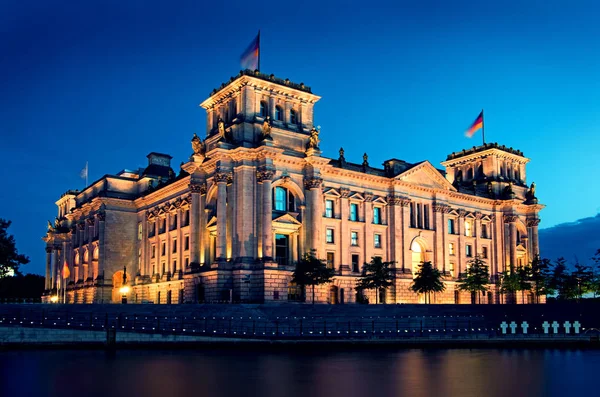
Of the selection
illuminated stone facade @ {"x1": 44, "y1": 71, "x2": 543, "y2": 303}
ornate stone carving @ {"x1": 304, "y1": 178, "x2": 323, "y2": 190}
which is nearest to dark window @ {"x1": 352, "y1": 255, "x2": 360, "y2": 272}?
illuminated stone facade @ {"x1": 44, "y1": 71, "x2": 543, "y2": 303}

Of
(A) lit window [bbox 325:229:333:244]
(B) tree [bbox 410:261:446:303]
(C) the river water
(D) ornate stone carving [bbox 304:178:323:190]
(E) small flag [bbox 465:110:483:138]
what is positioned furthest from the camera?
(E) small flag [bbox 465:110:483:138]

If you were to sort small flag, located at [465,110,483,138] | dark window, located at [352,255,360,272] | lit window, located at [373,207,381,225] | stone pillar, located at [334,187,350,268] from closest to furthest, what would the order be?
stone pillar, located at [334,187,350,268] → dark window, located at [352,255,360,272] → lit window, located at [373,207,381,225] → small flag, located at [465,110,483,138]

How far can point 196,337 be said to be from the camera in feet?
140

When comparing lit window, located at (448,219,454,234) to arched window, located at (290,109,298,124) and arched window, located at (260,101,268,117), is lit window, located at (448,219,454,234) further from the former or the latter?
arched window, located at (260,101,268,117)

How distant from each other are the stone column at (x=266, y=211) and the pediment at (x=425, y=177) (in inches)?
864

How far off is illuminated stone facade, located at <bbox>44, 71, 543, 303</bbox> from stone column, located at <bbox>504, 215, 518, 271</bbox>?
166mm

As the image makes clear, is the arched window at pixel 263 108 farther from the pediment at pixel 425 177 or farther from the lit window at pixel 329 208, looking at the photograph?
the pediment at pixel 425 177

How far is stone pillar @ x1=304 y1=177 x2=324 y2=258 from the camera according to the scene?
240 feet

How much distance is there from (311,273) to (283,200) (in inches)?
389

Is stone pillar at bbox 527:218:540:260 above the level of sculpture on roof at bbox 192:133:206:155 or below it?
below

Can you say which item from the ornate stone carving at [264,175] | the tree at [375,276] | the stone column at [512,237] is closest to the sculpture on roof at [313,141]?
the ornate stone carving at [264,175]

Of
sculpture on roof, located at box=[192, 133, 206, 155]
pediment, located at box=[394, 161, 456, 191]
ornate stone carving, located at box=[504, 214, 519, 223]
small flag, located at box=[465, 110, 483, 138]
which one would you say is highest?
small flag, located at box=[465, 110, 483, 138]

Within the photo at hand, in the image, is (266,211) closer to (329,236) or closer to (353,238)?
(329,236)

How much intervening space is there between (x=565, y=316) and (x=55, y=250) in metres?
89.4
